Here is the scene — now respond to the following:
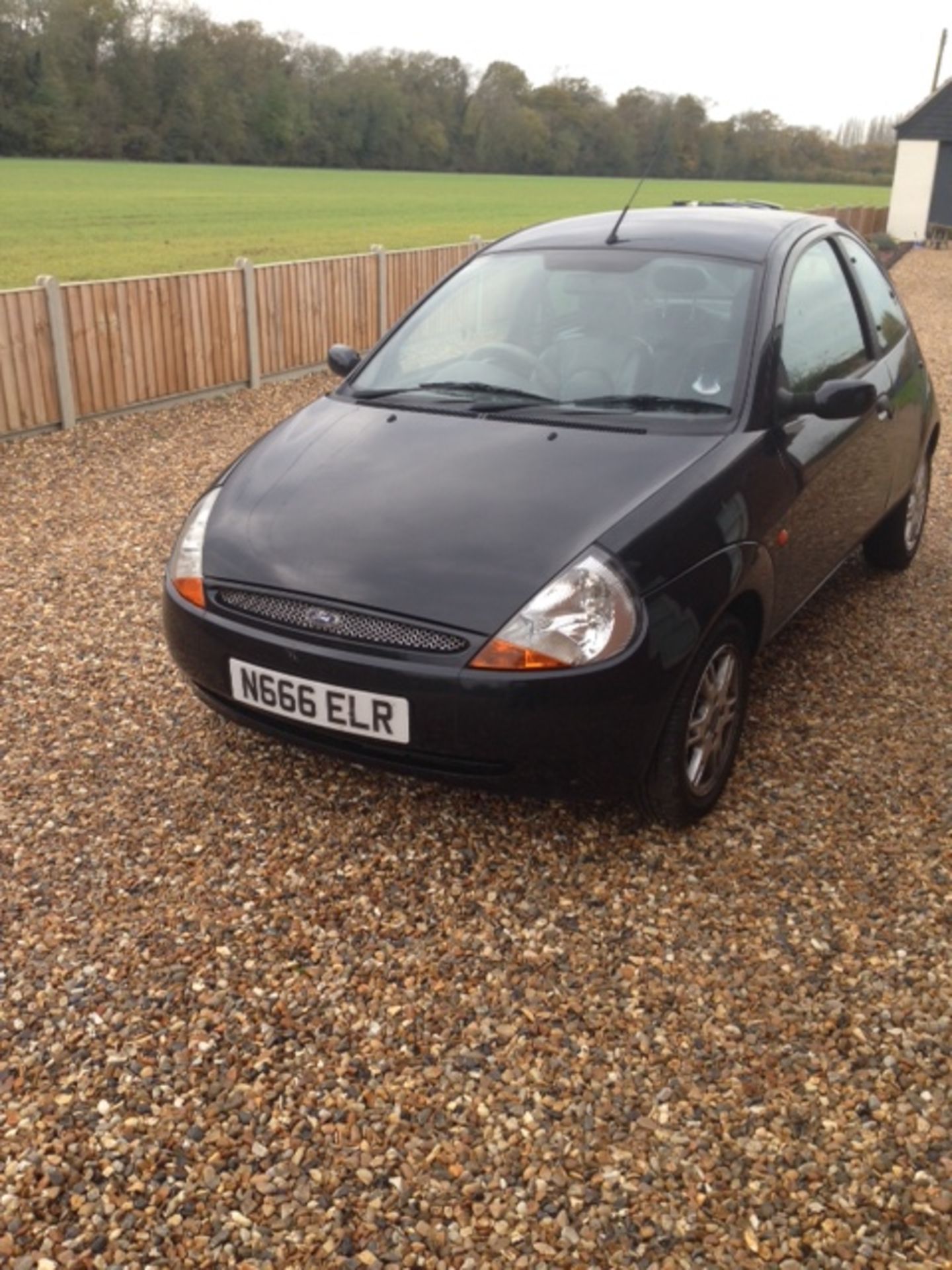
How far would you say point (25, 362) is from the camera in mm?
8906

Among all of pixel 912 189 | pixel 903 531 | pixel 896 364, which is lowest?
pixel 903 531

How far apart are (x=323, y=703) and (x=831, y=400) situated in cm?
206

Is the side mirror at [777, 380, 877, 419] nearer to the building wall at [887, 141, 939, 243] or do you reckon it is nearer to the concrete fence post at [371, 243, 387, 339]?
the concrete fence post at [371, 243, 387, 339]

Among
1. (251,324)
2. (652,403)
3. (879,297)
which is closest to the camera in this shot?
(652,403)

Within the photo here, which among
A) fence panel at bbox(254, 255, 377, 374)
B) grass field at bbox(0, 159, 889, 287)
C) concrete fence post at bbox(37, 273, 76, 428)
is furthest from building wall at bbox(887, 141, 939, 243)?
concrete fence post at bbox(37, 273, 76, 428)

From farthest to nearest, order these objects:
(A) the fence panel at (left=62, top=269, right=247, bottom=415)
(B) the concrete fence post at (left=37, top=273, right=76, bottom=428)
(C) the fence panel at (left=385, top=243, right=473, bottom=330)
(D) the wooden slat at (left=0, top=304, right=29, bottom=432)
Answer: (C) the fence panel at (left=385, top=243, right=473, bottom=330)
(A) the fence panel at (left=62, top=269, right=247, bottom=415)
(B) the concrete fence post at (left=37, top=273, right=76, bottom=428)
(D) the wooden slat at (left=0, top=304, right=29, bottom=432)

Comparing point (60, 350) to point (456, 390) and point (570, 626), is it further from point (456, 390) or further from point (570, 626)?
point (570, 626)

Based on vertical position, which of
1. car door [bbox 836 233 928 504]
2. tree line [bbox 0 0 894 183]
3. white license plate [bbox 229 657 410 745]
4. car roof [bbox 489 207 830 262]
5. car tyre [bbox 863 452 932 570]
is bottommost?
car tyre [bbox 863 452 932 570]

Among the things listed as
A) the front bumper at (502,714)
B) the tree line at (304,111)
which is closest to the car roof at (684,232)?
the front bumper at (502,714)

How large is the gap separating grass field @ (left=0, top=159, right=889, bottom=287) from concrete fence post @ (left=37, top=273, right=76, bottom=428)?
40.1 feet

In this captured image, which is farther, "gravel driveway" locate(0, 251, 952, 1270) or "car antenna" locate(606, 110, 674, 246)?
"car antenna" locate(606, 110, 674, 246)

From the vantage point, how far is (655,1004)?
9.30ft

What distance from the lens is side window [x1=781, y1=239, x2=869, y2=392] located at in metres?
4.12

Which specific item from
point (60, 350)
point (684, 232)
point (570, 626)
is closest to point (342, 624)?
point (570, 626)
